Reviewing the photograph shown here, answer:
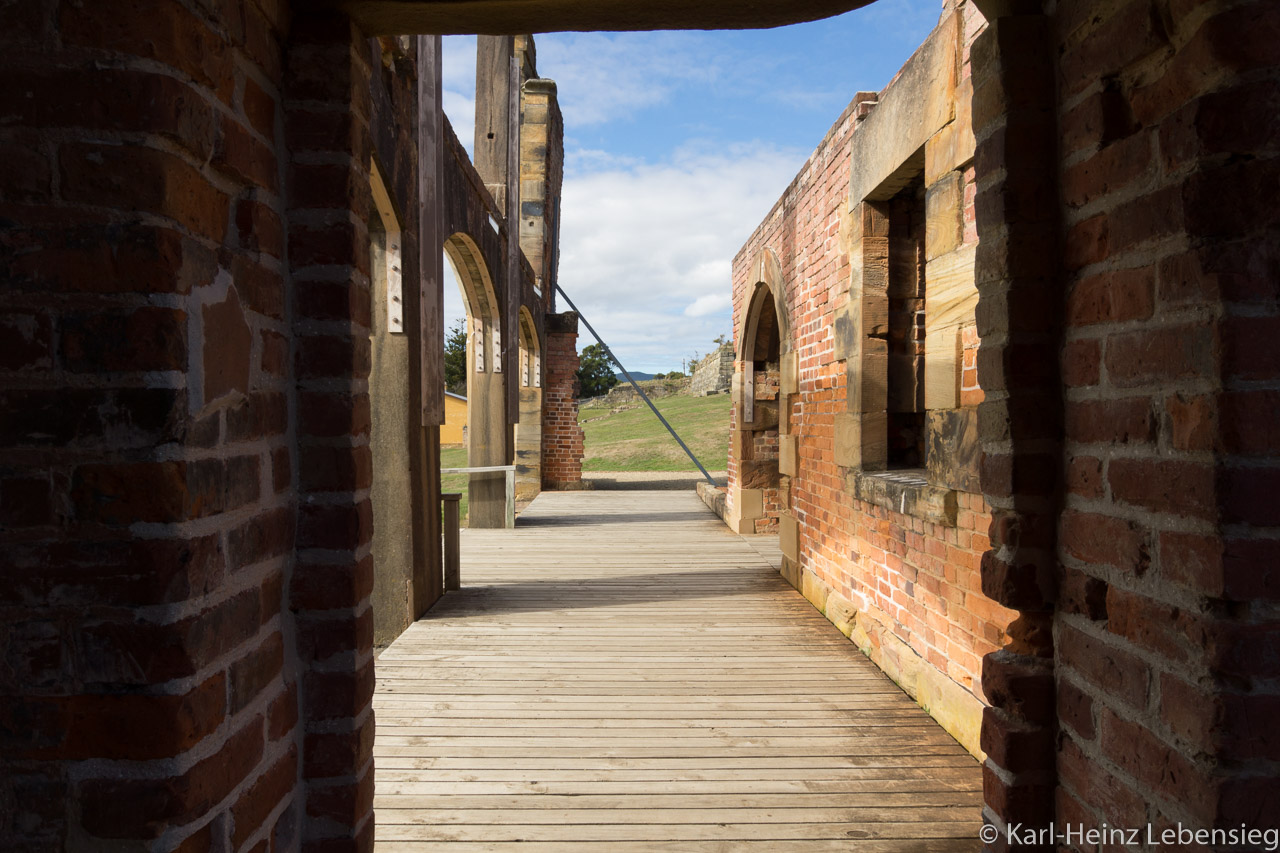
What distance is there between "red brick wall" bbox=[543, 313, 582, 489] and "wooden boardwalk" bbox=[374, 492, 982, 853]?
26.7 feet

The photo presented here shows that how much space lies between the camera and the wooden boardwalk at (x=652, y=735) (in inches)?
97.4

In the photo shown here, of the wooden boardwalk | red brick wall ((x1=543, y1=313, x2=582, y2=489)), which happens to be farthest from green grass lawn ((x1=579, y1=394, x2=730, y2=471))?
the wooden boardwalk

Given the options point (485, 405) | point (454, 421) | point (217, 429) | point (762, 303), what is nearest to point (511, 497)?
point (485, 405)

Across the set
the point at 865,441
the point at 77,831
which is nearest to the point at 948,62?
the point at 865,441

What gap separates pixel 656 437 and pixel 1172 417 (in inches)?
861

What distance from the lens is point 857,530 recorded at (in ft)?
14.8

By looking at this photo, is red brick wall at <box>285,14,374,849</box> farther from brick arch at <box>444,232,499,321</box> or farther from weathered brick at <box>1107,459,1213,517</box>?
brick arch at <box>444,232,499,321</box>

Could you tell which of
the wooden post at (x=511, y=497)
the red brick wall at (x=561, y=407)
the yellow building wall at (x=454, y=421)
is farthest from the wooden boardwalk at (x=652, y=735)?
the yellow building wall at (x=454, y=421)

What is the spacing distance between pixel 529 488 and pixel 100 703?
12.0 metres

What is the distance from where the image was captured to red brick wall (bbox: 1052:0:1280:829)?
3.56 feet

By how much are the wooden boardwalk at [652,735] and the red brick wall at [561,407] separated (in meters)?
8.12

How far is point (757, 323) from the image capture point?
25.9 ft

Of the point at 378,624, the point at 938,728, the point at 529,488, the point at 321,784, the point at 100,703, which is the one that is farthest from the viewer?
the point at 529,488

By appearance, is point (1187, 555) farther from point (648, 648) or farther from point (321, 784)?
point (648, 648)
